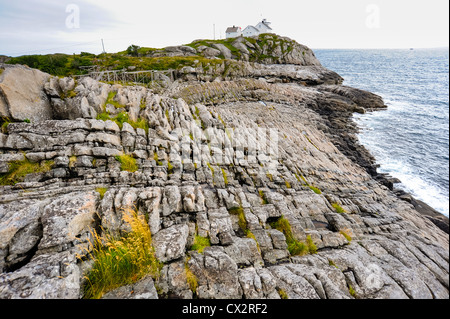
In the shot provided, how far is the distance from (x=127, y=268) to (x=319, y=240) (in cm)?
922

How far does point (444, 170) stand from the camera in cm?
2616

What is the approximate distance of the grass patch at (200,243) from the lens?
24.3ft

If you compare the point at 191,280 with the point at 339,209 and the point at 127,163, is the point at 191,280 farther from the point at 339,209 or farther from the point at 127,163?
the point at 339,209

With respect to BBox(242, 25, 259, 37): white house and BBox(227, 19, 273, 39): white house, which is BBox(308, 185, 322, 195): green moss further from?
BBox(242, 25, 259, 37): white house

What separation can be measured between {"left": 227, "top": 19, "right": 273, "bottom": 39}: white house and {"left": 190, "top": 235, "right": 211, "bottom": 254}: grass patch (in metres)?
140

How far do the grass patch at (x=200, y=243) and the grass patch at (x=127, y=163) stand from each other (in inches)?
214

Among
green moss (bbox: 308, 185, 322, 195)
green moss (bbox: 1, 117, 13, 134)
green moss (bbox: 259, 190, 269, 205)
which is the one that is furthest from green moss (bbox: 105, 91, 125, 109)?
green moss (bbox: 308, 185, 322, 195)

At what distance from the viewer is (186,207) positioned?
8961 millimetres

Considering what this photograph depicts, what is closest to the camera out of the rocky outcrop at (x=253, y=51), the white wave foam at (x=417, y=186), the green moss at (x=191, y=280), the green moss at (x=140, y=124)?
the green moss at (x=191, y=280)

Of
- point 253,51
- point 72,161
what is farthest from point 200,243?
point 253,51

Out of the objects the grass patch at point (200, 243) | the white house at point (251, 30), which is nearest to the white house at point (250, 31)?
the white house at point (251, 30)

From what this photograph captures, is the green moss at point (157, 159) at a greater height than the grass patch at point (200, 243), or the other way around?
the green moss at point (157, 159)

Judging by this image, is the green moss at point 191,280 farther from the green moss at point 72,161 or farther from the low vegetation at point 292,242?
the green moss at point 72,161
